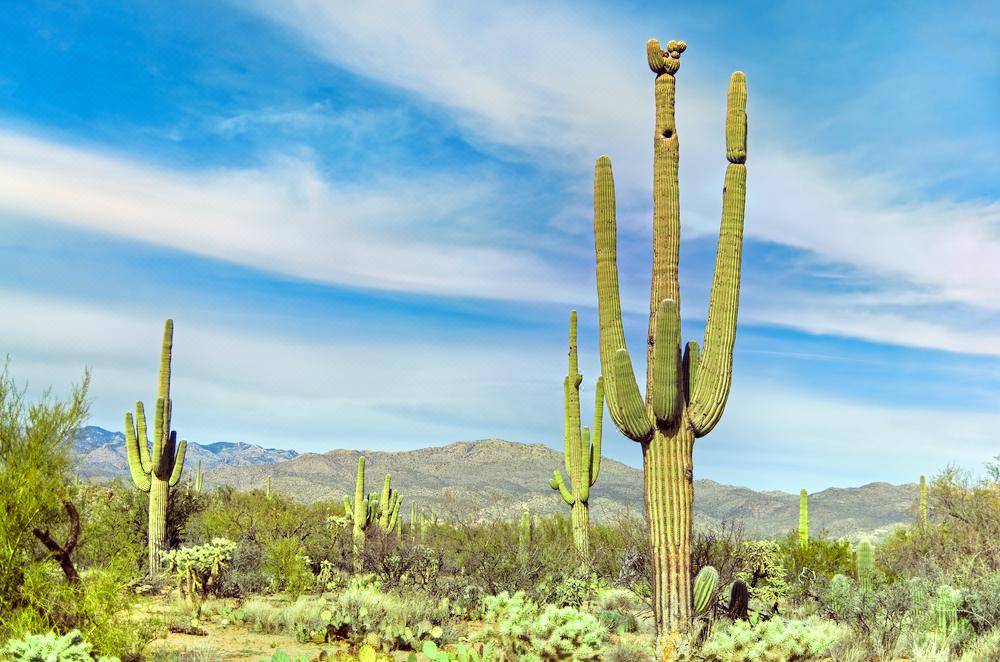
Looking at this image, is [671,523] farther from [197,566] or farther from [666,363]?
[197,566]

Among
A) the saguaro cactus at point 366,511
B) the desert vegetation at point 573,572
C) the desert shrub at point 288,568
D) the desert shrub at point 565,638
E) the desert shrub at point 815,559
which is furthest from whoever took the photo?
the saguaro cactus at point 366,511

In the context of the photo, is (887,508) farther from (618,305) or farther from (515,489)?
(618,305)

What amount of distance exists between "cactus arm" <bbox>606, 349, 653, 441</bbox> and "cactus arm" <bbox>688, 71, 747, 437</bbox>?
2.30ft

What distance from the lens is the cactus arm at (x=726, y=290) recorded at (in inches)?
467

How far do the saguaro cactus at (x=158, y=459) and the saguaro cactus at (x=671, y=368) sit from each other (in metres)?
15.0

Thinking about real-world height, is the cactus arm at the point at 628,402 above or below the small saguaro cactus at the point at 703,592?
above

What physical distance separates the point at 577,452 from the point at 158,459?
11.2 metres

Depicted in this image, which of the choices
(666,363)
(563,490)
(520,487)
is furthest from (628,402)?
(520,487)

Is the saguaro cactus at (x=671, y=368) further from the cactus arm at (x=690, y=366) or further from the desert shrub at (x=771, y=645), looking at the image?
the desert shrub at (x=771, y=645)

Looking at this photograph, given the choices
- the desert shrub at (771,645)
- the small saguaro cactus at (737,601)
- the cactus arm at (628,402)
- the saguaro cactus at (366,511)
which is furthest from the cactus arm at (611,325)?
the saguaro cactus at (366,511)

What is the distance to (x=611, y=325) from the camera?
500 inches

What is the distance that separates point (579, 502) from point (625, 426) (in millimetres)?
9874

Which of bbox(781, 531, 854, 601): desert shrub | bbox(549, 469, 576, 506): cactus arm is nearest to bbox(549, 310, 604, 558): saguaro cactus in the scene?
bbox(549, 469, 576, 506): cactus arm

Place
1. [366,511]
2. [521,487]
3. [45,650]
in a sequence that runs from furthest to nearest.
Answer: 1. [521,487]
2. [366,511]
3. [45,650]
